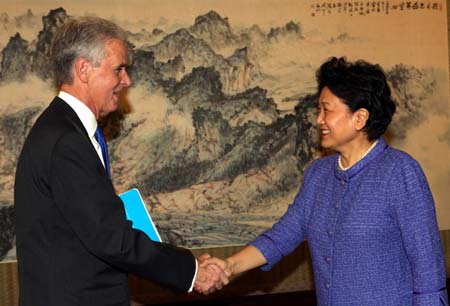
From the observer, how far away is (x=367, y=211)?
110 inches

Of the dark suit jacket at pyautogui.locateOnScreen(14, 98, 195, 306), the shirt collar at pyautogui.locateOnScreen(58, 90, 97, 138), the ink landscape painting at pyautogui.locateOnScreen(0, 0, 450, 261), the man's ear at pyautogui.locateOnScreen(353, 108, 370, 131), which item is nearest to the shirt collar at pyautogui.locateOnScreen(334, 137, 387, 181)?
the man's ear at pyautogui.locateOnScreen(353, 108, 370, 131)

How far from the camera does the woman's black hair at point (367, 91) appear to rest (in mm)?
2906

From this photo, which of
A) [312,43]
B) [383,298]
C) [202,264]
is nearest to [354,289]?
[383,298]

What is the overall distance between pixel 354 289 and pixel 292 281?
2.96 m

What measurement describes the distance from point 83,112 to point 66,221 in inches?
18.5

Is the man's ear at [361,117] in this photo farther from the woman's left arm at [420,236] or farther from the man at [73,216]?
the man at [73,216]

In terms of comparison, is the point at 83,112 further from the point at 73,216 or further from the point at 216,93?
the point at 216,93

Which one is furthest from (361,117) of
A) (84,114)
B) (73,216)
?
(73,216)

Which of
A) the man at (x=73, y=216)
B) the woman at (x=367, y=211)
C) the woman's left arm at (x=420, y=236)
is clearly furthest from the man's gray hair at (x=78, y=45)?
the woman's left arm at (x=420, y=236)

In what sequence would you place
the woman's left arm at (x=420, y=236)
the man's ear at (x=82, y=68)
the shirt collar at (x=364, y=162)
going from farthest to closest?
the shirt collar at (x=364, y=162) → the man's ear at (x=82, y=68) → the woman's left arm at (x=420, y=236)

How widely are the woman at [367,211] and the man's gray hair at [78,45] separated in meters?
1.01

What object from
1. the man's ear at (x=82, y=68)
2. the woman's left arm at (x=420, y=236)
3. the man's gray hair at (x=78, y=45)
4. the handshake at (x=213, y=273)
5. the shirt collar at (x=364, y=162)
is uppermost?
the man's gray hair at (x=78, y=45)

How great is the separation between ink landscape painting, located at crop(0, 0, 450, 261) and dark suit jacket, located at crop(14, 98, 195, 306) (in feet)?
8.47

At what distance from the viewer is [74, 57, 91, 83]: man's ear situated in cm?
277
